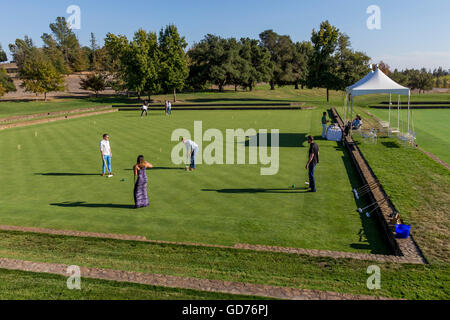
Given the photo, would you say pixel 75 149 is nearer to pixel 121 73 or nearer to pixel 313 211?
pixel 313 211

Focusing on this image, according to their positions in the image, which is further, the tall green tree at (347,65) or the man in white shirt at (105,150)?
the tall green tree at (347,65)

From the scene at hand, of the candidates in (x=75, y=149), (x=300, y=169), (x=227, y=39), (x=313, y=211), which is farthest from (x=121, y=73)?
(x=313, y=211)

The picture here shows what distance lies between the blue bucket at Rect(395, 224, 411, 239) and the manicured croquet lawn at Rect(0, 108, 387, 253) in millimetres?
573

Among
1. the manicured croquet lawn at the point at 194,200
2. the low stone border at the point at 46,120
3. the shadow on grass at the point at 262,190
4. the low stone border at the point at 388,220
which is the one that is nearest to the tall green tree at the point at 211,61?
the low stone border at the point at 46,120

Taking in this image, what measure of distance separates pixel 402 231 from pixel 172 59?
58.8 meters

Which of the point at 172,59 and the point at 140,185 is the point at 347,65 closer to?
the point at 172,59

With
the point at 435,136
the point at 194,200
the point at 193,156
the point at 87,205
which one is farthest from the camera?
the point at 435,136

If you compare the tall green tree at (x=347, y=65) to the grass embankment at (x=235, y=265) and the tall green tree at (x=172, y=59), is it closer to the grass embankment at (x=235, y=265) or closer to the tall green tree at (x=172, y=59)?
the tall green tree at (x=172, y=59)

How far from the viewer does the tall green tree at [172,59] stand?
199ft

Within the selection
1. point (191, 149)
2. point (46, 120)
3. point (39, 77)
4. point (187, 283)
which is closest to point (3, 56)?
point (39, 77)

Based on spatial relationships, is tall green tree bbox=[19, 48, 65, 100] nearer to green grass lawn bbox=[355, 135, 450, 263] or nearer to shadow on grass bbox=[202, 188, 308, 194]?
shadow on grass bbox=[202, 188, 308, 194]

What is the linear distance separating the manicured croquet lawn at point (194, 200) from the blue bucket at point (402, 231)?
57cm

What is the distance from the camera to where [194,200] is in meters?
11.4

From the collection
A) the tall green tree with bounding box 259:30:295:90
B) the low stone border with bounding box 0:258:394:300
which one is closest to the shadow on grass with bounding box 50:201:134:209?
the low stone border with bounding box 0:258:394:300
